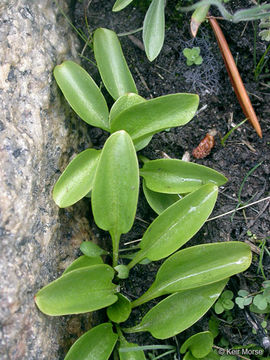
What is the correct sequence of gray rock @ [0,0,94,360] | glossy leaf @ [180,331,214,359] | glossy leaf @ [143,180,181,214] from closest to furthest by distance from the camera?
gray rock @ [0,0,94,360] → glossy leaf @ [180,331,214,359] → glossy leaf @ [143,180,181,214]

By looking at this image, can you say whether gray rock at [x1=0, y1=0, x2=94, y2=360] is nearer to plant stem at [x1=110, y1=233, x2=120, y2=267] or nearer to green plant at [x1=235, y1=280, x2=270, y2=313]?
plant stem at [x1=110, y1=233, x2=120, y2=267]

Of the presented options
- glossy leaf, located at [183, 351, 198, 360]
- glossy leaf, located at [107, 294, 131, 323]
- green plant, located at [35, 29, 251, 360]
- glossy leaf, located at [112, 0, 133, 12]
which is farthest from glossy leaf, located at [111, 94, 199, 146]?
glossy leaf, located at [183, 351, 198, 360]

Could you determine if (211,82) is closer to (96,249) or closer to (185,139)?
(185,139)

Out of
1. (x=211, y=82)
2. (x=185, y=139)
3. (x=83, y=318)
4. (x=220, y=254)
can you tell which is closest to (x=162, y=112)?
(x=185, y=139)

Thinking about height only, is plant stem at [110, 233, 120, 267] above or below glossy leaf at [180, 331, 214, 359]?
above

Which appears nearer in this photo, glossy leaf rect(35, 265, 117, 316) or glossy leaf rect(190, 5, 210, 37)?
glossy leaf rect(35, 265, 117, 316)

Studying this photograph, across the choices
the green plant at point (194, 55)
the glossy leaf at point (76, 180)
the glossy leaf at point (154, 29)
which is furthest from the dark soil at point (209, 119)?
the glossy leaf at point (76, 180)

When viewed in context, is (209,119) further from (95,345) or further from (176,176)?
(95,345)
